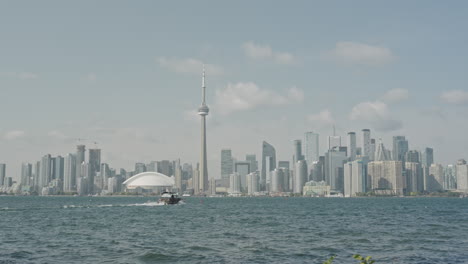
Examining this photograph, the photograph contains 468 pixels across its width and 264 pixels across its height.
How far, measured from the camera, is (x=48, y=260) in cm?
4028

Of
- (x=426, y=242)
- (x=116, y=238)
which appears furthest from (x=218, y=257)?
(x=426, y=242)

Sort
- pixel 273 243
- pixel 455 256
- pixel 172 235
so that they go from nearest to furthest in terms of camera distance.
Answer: pixel 455 256, pixel 273 243, pixel 172 235

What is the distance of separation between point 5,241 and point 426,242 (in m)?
47.0

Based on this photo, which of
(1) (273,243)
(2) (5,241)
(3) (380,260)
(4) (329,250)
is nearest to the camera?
(3) (380,260)

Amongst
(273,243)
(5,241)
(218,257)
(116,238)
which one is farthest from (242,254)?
(5,241)

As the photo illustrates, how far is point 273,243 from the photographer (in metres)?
50.8

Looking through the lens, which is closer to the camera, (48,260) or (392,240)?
(48,260)

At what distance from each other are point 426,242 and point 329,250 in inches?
553

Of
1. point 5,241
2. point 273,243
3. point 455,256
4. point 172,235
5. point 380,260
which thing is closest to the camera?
point 380,260

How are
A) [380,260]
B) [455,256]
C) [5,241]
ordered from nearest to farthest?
[380,260] < [455,256] < [5,241]

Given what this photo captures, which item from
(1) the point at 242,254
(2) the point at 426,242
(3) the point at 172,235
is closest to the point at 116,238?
(3) the point at 172,235

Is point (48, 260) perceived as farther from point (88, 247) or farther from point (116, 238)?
point (116, 238)

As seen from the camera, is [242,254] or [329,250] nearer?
[242,254]

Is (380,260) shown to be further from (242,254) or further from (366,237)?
(366,237)
